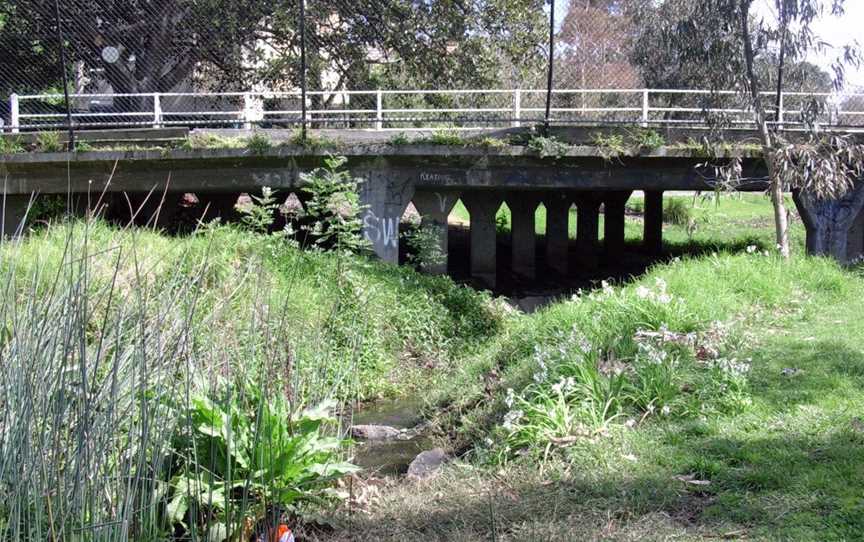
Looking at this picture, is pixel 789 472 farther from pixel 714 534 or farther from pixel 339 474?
pixel 339 474

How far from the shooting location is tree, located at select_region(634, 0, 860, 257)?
11489 mm

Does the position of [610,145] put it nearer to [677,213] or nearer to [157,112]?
[157,112]

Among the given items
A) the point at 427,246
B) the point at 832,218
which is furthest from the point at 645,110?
the point at 427,246

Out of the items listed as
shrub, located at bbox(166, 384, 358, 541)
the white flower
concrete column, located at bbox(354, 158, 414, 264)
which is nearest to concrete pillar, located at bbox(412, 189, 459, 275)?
concrete column, located at bbox(354, 158, 414, 264)

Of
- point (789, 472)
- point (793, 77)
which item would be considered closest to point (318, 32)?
point (793, 77)

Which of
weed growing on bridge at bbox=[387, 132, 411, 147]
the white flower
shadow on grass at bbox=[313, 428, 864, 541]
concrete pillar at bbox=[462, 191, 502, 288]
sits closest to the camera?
shadow on grass at bbox=[313, 428, 864, 541]

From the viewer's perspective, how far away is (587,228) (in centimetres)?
2052

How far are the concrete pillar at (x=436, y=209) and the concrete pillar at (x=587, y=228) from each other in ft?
19.4

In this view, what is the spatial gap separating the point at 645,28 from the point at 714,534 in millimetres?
11593

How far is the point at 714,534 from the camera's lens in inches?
175

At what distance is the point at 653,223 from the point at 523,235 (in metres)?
5.08

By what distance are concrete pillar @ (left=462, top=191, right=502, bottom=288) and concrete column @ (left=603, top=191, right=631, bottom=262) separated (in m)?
5.06

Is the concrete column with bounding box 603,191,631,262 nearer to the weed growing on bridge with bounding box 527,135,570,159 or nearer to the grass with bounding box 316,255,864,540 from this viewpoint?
the weed growing on bridge with bounding box 527,135,570,159

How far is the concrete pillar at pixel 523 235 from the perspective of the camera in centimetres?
1805
